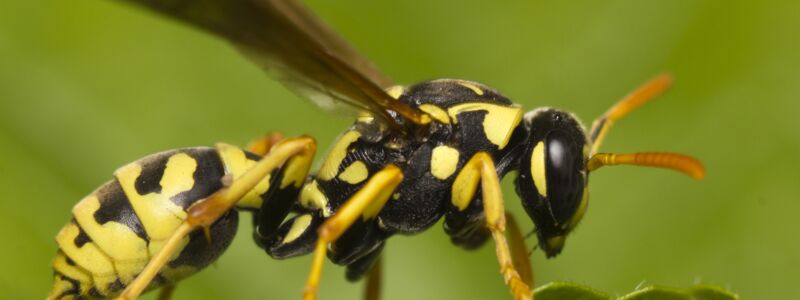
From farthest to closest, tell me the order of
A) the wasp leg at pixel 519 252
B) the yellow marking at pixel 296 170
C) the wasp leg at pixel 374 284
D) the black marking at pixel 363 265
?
the wasp leg at pixel 374 284, the wasp leg at pixel 519 252, the black marking at pixel 363 265, the yellow marking at pixel 296 170

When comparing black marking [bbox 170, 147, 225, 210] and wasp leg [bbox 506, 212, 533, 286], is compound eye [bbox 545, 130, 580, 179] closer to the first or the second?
wasp leg [bbox 506, 212, 533, 286]

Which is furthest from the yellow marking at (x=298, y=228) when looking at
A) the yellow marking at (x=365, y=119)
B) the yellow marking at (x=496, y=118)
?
the yellow marking at (x=496, y=118)

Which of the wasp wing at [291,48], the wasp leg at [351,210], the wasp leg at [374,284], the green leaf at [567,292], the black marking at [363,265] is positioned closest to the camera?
the wasp wing at [291,48]

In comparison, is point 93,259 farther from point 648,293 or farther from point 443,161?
point 648,293

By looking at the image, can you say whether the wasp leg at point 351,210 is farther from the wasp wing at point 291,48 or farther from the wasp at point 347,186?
the wasp wing at point 291,48

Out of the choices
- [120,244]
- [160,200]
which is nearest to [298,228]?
[160,200]

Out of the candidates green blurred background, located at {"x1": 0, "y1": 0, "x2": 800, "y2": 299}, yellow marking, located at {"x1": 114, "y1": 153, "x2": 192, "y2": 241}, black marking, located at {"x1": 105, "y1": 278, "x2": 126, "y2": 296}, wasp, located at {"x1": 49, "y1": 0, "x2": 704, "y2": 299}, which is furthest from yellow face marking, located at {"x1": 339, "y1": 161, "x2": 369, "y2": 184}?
green blurred background, located at {"x1": 0, "y1": 0, "x2": 800, "y2": 299}

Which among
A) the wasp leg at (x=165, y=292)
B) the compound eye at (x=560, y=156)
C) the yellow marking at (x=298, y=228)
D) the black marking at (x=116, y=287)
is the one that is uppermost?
the compound eye at (x=560, y=156)
